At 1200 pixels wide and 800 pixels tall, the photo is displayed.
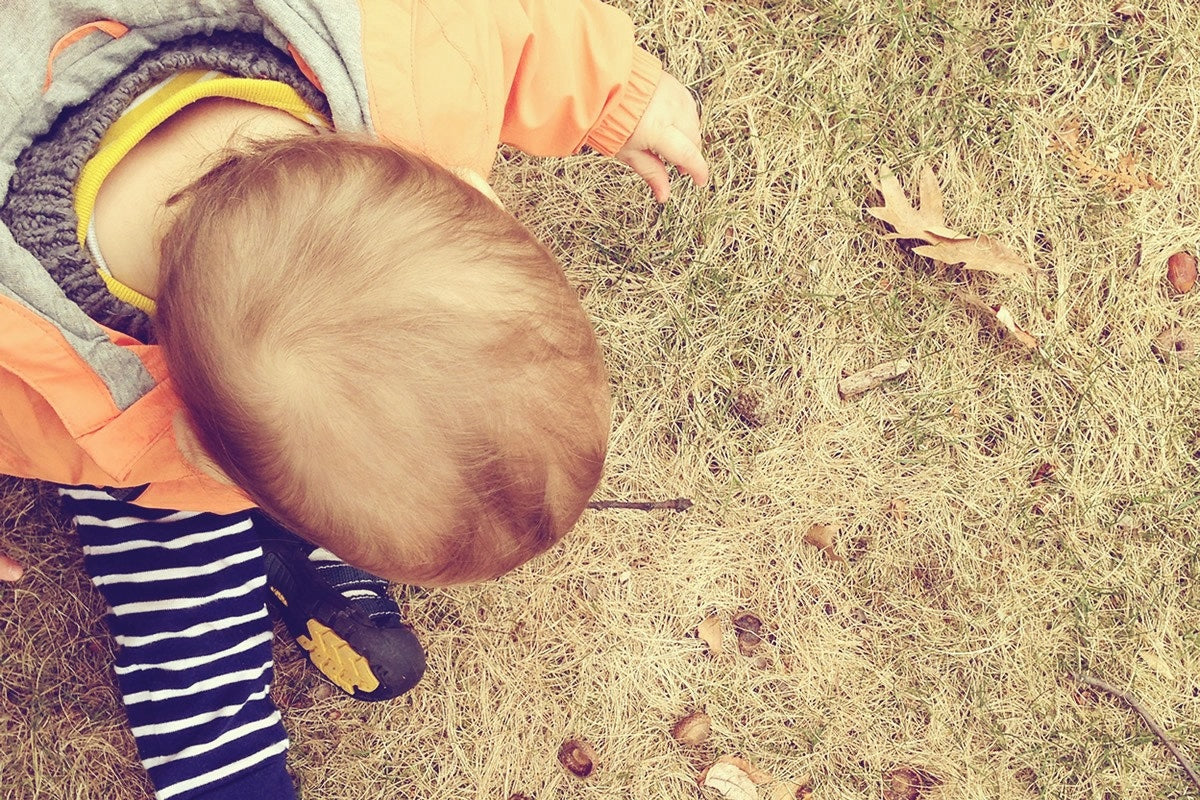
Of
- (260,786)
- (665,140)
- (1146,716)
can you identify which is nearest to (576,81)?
(665,140)

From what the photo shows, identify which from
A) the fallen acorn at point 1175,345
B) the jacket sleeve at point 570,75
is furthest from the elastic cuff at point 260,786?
the fallen acorn at point 1175,345

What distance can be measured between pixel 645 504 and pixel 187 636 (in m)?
1.13

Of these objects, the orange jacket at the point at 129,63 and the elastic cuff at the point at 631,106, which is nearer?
the orange jacket at the point at 129,63

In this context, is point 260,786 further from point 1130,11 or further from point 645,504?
point 1130,11

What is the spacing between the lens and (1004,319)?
7.61ft

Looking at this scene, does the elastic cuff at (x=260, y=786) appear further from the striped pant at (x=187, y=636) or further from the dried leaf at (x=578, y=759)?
the dried leaf at (x=578, y=759)

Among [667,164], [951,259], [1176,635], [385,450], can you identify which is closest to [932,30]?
[951,259]

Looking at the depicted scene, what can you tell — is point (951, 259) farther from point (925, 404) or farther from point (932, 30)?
point (932, 30)

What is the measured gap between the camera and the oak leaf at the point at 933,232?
2303 mm

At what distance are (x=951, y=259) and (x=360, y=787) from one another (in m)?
2.00

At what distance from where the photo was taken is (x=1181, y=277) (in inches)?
92.0

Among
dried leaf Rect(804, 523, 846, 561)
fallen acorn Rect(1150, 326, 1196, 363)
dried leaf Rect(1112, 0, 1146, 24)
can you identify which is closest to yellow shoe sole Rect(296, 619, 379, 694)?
dried leaf Rect(804, 523, 846, 561)

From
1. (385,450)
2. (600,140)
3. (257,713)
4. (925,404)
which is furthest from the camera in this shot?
(925,404)

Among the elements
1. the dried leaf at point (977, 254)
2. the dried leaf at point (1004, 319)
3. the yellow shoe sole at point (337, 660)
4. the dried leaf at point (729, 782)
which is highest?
the dried leaf at point (977, 254)
